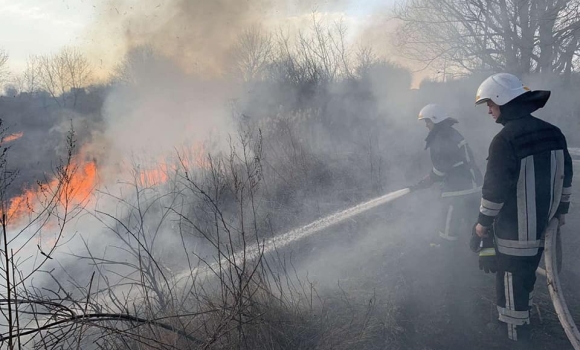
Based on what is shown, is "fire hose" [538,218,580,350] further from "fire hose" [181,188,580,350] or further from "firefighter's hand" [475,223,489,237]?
"firefighter's hand" [475,223,489,237]

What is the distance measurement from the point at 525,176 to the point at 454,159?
6.11 feet

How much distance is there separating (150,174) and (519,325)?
24.3 feet

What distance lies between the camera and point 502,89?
3000 mm

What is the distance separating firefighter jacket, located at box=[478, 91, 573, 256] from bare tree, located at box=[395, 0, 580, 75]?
11.9 m

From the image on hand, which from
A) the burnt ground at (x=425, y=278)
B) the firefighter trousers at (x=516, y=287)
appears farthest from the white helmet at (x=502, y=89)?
the burnt ground at (x=425, y=278)

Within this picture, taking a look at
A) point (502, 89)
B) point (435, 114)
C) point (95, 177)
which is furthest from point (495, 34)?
point (95, 177)

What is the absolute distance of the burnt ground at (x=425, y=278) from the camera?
321 cm

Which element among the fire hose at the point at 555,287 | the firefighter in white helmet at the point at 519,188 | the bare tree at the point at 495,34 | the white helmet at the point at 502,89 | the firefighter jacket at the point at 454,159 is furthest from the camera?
the bare tree at the point at 495,34

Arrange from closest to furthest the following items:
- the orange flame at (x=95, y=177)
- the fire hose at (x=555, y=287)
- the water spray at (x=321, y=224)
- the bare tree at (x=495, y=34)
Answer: the fire hose at (x=555, y=287) < the water spray at (x=321, y=224) < the orange flame at (x=95, y=177) < the bare tree at (x=495, y=34)

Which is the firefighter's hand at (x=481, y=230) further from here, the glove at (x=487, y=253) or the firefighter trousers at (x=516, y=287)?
the firefighter trousers at (x=516, y=287)

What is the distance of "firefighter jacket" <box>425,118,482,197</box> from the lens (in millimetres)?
4684

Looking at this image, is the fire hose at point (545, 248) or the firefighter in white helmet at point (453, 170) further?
the firefighter in white helmet at point (453, 170)

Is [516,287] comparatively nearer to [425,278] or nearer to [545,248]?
[545,248]

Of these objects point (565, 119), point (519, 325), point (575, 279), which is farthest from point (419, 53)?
point (519, 325)
